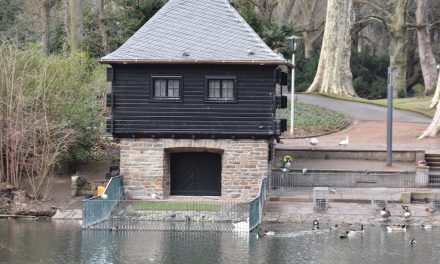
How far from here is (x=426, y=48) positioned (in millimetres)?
58594

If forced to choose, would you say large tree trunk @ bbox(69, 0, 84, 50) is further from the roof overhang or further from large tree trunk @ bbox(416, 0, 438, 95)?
large tree trunk @ bbox(416, 0, 438, 95)

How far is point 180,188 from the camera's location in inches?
1256

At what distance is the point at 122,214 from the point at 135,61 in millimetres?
5709

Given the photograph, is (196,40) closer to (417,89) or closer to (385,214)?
(385,214)

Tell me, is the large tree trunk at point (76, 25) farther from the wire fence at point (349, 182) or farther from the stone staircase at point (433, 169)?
the stone staircase at point (433, 169)

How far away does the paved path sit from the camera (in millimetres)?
47037

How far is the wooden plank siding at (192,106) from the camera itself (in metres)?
30.5

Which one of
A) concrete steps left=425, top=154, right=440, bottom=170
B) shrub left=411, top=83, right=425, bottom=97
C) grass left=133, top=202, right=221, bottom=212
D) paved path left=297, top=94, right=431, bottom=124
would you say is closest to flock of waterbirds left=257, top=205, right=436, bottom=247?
grass left=133, top=202, right=221, bottom=212

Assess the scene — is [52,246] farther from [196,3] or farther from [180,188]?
[196,3]

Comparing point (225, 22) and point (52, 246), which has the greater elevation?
point (225, 22)

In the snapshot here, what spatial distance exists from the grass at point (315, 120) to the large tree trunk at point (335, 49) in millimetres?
7638

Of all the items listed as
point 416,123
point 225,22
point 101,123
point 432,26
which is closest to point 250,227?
point 225,22

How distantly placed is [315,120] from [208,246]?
22439 mm

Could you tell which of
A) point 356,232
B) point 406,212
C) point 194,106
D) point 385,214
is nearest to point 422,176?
point 406,212
